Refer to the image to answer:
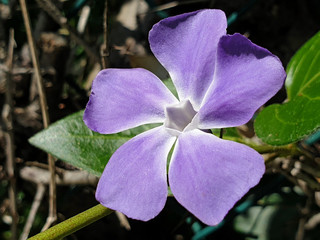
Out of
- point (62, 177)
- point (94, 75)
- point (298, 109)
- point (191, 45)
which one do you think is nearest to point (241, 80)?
point (191, 45)

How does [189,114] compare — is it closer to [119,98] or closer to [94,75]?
[119,98]

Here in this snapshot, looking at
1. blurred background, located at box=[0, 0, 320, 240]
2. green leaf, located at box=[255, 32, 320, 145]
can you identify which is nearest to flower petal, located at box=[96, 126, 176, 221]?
A: green leaf, located at box=[255, 32, 320, 145]

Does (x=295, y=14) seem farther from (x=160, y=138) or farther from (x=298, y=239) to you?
(x=160, y=138)

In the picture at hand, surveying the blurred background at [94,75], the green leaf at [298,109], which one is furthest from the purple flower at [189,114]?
the blurred background at [94,75]

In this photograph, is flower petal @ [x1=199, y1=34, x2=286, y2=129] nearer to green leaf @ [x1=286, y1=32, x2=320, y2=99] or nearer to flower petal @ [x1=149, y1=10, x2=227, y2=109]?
flower petal @ [x1=149, y1=10, x2=227, y2=109]

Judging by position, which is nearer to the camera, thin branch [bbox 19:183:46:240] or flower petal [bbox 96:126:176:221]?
flower petal [bbox 96:126:176:221]

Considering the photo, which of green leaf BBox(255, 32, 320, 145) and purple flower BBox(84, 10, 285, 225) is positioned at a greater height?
purple flower BBox(84, 10, 285, 225)

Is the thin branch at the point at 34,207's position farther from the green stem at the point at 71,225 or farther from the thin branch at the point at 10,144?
the green stem at the point at 71,225
